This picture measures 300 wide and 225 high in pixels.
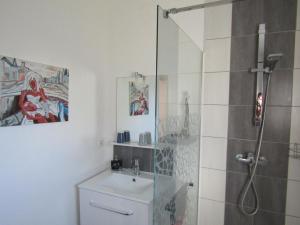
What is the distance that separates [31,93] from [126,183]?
3.87ft

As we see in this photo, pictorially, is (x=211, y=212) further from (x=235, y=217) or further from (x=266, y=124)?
(x=266, y=124)

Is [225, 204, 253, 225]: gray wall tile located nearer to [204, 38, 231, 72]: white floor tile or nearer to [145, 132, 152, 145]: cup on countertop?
[145, 132, 152, 145]: cup on countertop

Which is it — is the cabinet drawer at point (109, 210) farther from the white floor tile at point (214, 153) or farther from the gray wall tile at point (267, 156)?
the gray wall tile at point (267, 156)

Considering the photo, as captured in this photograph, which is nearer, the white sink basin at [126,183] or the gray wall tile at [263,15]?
the gray wall tile at [263,15]

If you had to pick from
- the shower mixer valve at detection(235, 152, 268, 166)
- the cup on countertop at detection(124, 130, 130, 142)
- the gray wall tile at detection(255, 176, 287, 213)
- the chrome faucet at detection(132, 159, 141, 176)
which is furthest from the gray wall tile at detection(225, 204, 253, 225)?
the cup on countertop at detection(124, 130, 130, 142)

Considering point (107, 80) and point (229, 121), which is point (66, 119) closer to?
point (107, 80)

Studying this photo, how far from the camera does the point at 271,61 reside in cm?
167

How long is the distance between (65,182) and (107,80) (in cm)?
108

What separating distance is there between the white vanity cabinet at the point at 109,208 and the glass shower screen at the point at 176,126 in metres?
0.26

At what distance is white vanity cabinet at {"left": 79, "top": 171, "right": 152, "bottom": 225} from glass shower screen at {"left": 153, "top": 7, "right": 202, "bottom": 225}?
26 centimetres

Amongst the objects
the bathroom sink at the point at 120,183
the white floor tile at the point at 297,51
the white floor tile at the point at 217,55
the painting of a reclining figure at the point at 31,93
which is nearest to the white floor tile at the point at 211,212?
the bathroom sink at the point at 120,183

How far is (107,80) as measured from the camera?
229cm

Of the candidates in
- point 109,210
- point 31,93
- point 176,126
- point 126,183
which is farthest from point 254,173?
point 31,93

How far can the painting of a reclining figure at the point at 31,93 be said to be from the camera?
1363 millimetres
